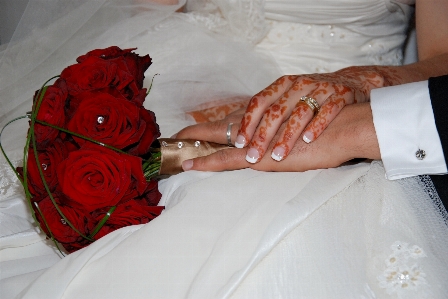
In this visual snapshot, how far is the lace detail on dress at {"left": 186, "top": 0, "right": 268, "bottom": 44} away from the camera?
1.31 m

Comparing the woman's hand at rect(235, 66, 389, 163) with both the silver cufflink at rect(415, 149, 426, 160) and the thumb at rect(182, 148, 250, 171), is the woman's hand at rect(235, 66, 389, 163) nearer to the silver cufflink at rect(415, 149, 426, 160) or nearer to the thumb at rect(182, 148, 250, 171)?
the thumb at rect(182, 148, 250, 171)

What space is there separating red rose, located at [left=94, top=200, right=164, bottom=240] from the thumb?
0.43 feet

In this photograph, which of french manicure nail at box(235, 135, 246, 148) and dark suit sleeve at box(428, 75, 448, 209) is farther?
french manicure nail at box(235, 135, 246, 148)

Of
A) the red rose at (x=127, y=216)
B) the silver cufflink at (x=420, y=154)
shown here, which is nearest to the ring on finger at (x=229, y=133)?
the red rose at (x=127, y=216)

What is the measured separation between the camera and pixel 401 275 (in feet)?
2.48

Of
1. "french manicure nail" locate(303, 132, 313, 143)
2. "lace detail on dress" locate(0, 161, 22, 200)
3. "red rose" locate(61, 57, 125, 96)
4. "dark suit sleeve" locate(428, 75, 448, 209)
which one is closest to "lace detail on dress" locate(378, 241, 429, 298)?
"dark suit sleeve" locate(428, 75, 448, 209)

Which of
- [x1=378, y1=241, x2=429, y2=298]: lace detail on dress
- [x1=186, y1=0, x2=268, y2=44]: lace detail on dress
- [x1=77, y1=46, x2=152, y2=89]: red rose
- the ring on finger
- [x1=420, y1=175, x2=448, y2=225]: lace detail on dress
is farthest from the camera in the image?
[x1=186, y1=0, x2=268, y2=44]: lace detail on dress

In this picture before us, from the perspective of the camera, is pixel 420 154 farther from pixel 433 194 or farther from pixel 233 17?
pixel 233 17

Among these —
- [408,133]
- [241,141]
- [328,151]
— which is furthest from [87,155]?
[408,133]

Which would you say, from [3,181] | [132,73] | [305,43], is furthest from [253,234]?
[305,43]

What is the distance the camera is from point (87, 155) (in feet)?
2.85

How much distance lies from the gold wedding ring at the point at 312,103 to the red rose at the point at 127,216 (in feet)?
1.05

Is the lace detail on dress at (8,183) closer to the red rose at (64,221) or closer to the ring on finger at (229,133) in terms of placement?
the red rose at (64,221)

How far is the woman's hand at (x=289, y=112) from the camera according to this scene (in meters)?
0.97
